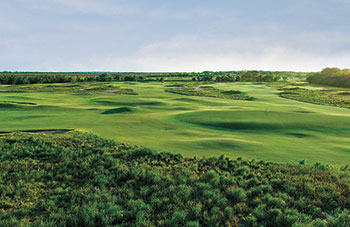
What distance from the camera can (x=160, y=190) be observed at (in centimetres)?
969

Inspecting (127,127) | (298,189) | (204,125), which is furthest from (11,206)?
(204,125)

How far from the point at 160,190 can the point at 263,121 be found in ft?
63.2

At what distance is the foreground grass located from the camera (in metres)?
7.61

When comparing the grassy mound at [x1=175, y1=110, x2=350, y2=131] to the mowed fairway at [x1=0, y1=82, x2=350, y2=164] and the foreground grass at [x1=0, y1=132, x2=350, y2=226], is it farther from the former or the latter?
the foreground grass at [x1=0, y1=132, x2=350, y2=226]

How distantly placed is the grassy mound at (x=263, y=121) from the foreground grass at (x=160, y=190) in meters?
11.7

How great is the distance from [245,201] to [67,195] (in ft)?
23.8

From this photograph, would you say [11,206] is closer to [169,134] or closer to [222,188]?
[222,188]

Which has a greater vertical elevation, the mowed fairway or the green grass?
the green grass

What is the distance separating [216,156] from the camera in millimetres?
13727

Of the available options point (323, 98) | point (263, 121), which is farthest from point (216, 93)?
point (263, 121)

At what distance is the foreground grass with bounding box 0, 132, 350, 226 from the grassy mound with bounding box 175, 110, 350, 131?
11.7 m

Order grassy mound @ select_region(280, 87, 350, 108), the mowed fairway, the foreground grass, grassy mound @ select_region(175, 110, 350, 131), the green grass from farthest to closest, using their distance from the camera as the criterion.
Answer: the green grass, grassy mound @ select_region(280, 87, 350, 108), grassy mound @ select_region(175, 110, 350, 131), the mowed fairway, the foreground grass

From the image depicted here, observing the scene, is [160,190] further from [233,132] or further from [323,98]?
[323,98]

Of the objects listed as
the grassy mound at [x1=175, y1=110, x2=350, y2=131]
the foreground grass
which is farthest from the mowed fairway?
the foreground grass
